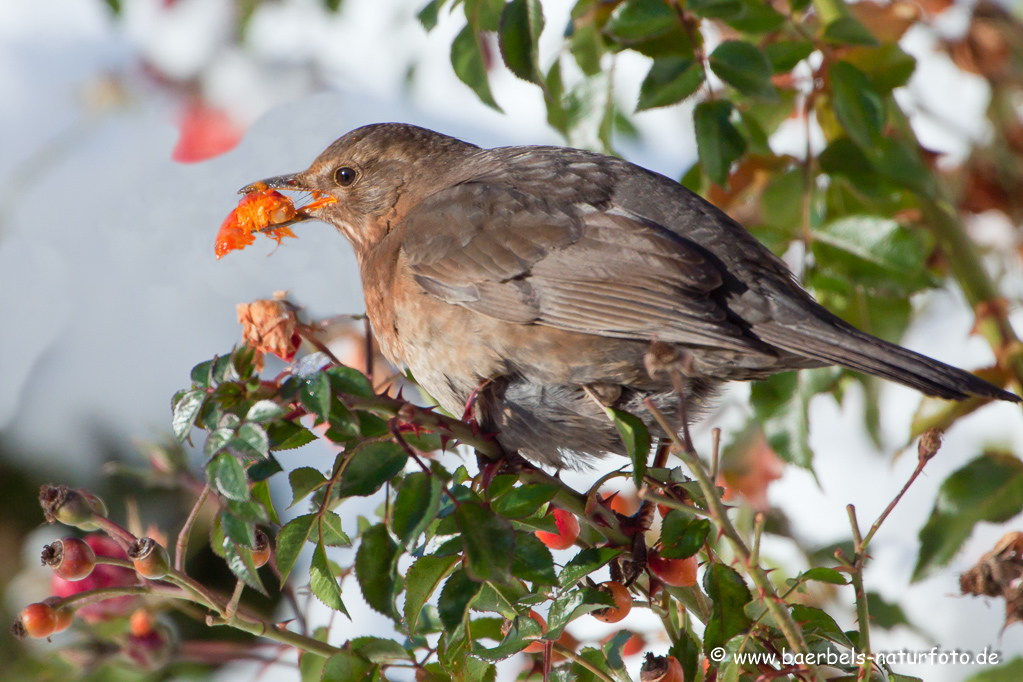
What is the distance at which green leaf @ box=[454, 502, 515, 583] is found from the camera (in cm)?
131

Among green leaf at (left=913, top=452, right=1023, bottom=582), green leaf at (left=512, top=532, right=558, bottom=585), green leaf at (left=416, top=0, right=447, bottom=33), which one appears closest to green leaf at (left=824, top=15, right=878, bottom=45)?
green leaf at (left=416, top=0, right=447, bottom=33)

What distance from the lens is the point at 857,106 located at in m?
2.26

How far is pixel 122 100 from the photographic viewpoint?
4684 mm

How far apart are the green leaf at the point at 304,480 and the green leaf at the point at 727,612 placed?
68cm

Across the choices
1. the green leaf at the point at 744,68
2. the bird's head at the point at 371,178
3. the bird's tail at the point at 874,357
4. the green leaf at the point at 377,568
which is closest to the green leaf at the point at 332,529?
the green leaf at the point at 377,568

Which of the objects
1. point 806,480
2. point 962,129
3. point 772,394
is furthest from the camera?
point 806,480

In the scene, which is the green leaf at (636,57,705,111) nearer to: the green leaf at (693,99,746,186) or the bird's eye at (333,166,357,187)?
the green leaf at (693,99,746,186)

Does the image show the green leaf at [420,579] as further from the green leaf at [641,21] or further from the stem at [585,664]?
A: the green leaf at [641,21]

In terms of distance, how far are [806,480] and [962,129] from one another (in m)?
1.75

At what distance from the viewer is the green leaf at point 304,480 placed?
147 cm

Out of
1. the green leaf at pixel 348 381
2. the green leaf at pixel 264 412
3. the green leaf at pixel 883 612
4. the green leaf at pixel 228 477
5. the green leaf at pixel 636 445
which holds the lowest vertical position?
the green leaf at pixel 228 477

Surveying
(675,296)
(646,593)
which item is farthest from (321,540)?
(675,296)

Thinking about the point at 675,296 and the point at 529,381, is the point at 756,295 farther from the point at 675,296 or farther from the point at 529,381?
the point at 529,381

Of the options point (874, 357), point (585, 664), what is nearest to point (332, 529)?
point (585, 664)
